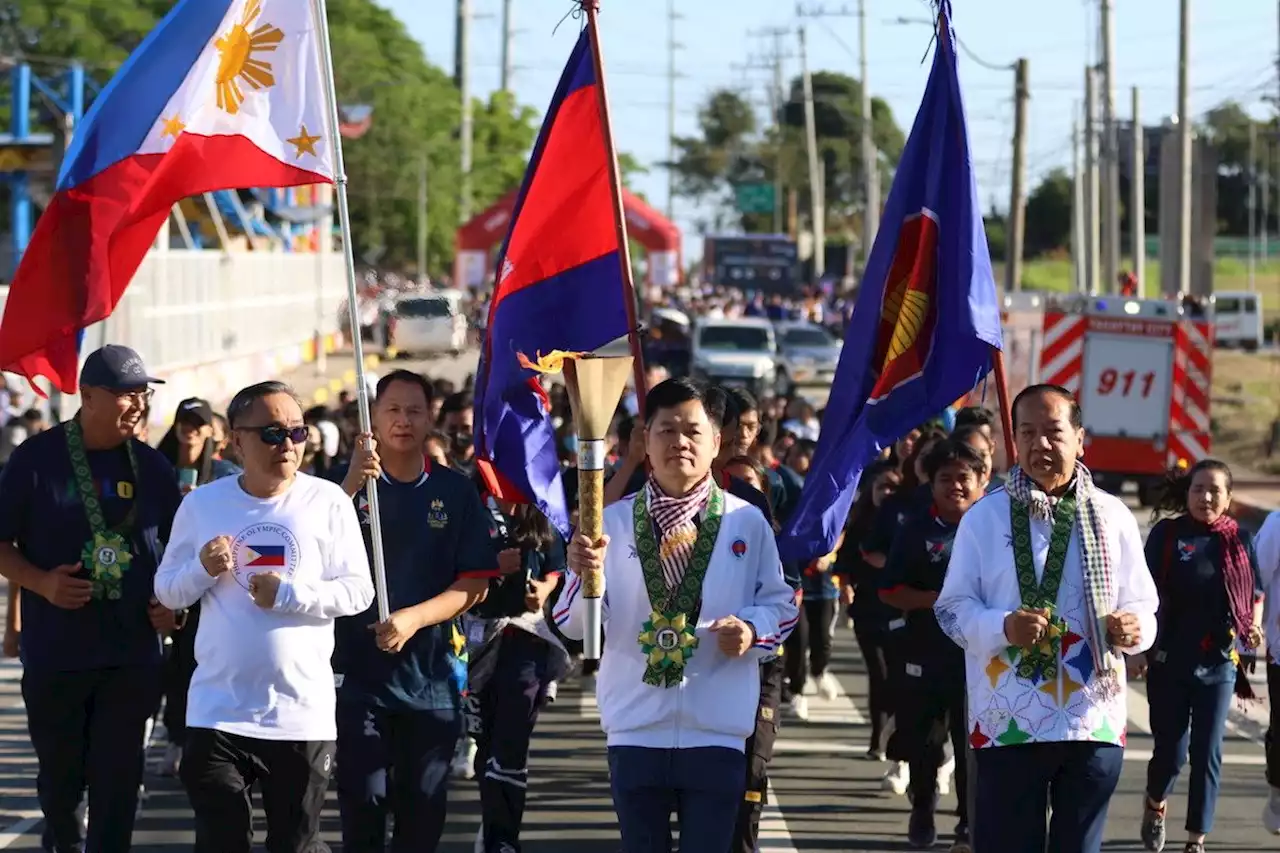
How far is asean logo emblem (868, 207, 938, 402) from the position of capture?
793cm

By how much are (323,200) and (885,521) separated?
55.7 m

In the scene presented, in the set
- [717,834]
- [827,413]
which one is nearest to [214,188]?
[827,413]

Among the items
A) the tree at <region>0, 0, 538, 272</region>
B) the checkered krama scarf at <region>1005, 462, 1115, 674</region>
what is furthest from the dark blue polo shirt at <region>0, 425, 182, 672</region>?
the tree at <region>0, 0, 538, 272</region>

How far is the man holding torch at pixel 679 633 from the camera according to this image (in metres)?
6.20

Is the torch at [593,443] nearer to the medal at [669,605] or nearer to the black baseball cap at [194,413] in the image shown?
the medal at [669,605]

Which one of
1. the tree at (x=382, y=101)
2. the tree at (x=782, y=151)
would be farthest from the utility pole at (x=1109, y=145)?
the tree at (x=782, y=151)

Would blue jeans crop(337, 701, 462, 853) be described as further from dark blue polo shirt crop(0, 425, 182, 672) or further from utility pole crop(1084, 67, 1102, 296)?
utility pole crop(1084, 67, 1102, 296)

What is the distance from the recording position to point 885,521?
10.3 m

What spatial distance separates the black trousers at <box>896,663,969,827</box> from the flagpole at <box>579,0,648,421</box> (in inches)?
95.8

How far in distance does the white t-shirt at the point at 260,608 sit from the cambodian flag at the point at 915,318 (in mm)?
1692

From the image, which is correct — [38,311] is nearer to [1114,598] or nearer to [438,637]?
[438,637]

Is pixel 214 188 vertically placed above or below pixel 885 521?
above

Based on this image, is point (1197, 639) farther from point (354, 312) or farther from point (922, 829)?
point (354, 312)

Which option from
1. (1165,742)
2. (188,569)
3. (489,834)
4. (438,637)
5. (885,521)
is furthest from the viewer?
(885,521)
